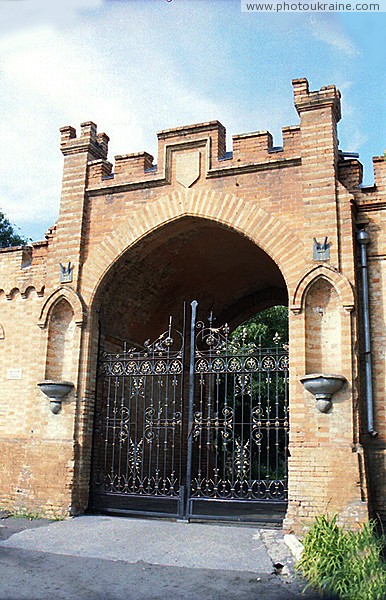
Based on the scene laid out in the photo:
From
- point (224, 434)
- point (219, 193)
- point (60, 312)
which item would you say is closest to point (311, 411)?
point (224, 434)

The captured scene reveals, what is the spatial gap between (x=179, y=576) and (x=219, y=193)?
18.2 feet

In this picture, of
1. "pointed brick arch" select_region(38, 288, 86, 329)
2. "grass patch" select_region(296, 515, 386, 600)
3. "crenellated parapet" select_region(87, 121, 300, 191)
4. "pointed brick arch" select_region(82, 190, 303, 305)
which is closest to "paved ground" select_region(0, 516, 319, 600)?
"grass patch" select_region(296, 515, 386, 600)

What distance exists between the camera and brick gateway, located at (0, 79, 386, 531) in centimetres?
807

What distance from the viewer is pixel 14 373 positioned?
1070 centimetres

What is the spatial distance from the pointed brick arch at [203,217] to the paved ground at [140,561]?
3521mm

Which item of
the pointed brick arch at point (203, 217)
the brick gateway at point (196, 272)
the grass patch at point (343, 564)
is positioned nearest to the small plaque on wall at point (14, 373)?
the brick gateway at point (196, 272)

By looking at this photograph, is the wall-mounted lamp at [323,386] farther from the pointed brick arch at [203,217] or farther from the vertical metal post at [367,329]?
the pointed brick arch at [203,217]

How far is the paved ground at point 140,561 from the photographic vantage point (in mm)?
5934

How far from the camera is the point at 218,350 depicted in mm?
9445

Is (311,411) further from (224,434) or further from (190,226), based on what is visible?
(190,226)

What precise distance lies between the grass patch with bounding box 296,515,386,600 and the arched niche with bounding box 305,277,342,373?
91.5 inches

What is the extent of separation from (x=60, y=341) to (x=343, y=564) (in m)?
5.94

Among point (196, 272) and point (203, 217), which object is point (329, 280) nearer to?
point (203, 217)

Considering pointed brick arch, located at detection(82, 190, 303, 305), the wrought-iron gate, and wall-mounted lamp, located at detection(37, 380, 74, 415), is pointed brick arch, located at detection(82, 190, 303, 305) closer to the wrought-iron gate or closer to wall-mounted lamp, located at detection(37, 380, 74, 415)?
the wrought-iron gate
